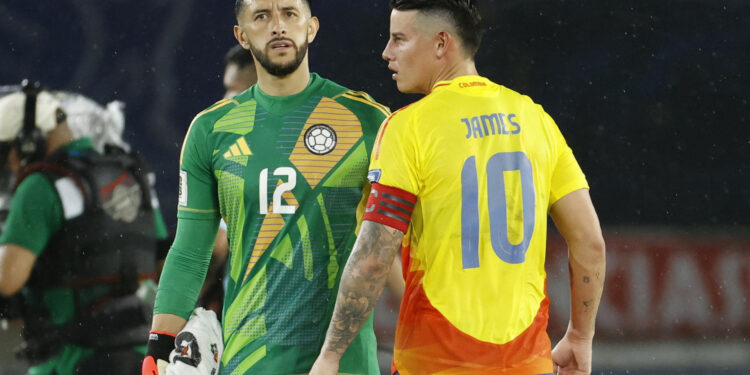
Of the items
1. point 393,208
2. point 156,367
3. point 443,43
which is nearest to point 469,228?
point 393,208

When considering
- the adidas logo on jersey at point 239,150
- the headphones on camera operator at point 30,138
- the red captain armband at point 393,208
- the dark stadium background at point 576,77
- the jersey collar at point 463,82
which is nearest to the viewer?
Result: the red captain armband at point 393,208

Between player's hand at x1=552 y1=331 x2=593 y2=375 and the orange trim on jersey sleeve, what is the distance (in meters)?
0.21

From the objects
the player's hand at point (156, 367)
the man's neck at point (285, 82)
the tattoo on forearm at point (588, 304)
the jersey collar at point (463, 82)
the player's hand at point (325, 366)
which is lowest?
the player's hand at point (156, 367)

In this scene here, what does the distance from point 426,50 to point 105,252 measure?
2528 mm

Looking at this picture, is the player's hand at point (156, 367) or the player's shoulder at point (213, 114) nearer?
the player's hand at point (156, 367)

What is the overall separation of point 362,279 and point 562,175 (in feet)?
1.94

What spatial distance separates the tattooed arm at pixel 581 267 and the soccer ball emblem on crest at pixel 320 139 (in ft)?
2.26

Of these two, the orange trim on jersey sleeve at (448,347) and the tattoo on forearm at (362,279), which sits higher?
the tattoo on forearm at (362,279)

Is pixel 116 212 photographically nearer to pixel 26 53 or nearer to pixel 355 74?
pixel 355 74

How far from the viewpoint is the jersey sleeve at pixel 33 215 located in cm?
418

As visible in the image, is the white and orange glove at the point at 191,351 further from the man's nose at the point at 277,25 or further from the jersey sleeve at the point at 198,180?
the man's nose at the point at 277,25

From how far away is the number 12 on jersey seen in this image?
2.29 meters

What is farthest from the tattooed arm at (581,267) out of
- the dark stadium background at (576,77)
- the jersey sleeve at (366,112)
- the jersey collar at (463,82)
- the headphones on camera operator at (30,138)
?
the dark stadium background at (576,77)

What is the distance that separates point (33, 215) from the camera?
4234 mm
